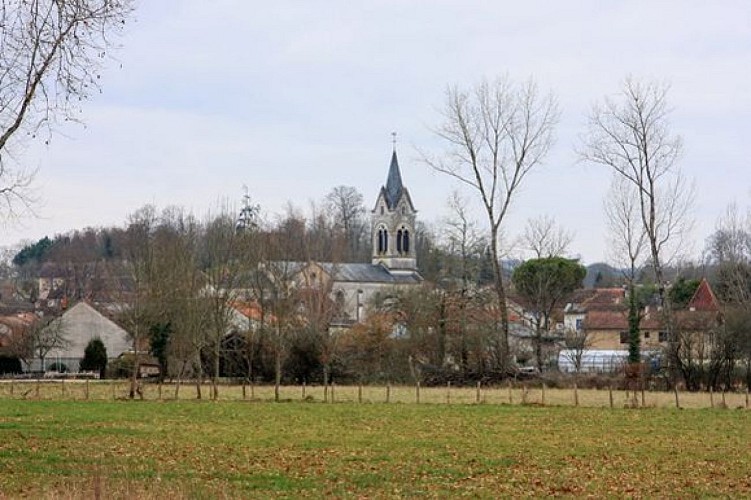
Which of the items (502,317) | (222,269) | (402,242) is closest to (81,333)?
(222,269)

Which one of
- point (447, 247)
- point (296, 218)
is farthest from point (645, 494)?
point (296, 218)

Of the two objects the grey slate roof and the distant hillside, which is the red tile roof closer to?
the distant hillside

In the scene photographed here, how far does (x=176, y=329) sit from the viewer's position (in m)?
60.9

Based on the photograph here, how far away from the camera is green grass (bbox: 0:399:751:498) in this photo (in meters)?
18.9

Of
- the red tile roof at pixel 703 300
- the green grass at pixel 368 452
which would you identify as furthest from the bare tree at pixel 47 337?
the red tile roof at pixel 703 300

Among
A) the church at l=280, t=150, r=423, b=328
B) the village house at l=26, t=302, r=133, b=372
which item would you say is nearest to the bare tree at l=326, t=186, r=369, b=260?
the church at l=280, t=150, r=423, b=328

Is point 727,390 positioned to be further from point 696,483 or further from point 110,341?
point 110,341

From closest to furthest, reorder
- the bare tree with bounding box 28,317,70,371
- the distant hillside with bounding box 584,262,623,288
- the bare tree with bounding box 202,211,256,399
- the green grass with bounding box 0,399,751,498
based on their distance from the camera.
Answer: the green grass with bounding box 0,399,751,498
the bare tree with bounding box 202,211,256,399
the bare tree with bounding box 28,317,70,371
the distant hillside with bounding box 584,262,623,288

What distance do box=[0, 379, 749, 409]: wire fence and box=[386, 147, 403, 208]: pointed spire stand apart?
253 feet

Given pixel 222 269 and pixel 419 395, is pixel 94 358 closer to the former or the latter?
pixel 222 269

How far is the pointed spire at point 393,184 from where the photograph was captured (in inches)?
5394

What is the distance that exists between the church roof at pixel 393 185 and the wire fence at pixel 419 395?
7713 centimetres

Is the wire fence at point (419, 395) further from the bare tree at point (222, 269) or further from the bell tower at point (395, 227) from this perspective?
the bell tower at point (395, 227)

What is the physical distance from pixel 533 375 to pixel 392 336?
10.7 m
